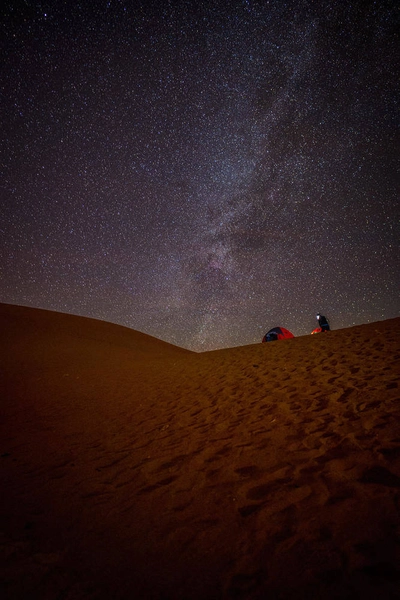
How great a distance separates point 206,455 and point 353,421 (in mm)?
2136

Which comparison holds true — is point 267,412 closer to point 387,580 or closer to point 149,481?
point 149,481

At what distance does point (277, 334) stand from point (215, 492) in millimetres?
16804

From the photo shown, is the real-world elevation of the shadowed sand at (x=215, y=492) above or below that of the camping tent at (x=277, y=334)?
below

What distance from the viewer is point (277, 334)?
1870 cm

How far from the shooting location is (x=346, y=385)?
5.00 metres

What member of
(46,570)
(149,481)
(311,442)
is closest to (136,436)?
(149,481)

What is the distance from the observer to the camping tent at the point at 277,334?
1862cm

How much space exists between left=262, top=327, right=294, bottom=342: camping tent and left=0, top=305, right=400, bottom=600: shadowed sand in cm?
1216

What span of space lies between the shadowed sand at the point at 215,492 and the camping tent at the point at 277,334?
12157 mm

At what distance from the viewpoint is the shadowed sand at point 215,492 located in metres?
1.86

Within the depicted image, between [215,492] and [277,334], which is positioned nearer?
[215,492]

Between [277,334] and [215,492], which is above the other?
[277,334]

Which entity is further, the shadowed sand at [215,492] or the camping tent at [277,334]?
the camping tent at [277,334]

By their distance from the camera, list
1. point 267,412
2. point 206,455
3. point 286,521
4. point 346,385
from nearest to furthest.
A: 1. point 286,521
2. point 206,455
3. point 267,412
4. point 346,385
